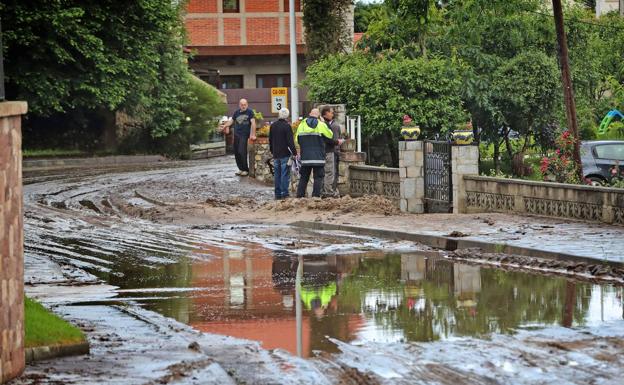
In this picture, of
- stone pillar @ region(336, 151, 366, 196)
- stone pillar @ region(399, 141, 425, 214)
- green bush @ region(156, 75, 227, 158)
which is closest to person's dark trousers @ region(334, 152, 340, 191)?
stone pillar @ region(336, 151, 366, 196)

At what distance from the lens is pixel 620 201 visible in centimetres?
1836

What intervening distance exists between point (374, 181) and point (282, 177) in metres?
1.75

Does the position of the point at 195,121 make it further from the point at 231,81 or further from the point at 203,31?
the point at 231,81

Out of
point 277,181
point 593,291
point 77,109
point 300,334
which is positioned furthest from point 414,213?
point 77,109

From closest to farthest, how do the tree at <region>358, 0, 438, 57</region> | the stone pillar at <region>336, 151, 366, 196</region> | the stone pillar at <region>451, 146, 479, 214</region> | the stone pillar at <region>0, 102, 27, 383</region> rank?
the stone pillar at <region>0, 102, 27, 383</region> < the stone pillar at <region>451, 146, 479, 214</region> < the stone pillar at <region>336, 151, 366, 196</region> < the tree at <region>358, 0, 438, 57</region>

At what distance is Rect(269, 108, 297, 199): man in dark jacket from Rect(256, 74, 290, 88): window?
37.3 m

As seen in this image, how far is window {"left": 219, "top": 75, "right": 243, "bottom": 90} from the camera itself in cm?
6272

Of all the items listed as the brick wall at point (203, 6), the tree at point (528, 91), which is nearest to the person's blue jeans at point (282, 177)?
the tree at point (528, 91)

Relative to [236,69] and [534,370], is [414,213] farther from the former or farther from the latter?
[236,69]

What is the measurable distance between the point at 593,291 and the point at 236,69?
50.5m

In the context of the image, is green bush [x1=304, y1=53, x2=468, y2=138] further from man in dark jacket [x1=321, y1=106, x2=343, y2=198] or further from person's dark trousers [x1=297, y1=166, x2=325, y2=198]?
person's dark trousers [x1=297, y1=166, x2=325, y2=198]

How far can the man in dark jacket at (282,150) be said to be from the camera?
83.9 feet

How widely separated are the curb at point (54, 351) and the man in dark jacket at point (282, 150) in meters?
15.8

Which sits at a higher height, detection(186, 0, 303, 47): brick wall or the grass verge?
detection(186, 0, 303, 47): brick wall
